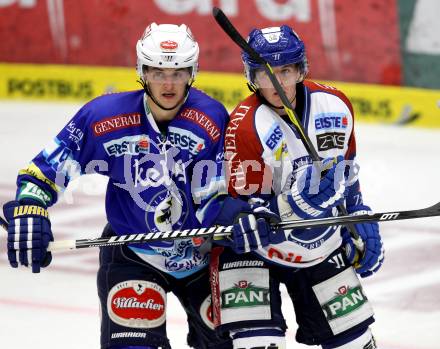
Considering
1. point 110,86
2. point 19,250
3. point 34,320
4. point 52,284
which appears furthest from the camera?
point 110,86

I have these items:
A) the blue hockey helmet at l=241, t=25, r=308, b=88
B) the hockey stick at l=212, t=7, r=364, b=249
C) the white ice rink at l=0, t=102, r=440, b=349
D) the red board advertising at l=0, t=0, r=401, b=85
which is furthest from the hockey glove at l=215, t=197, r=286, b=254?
the red board advertising at l=0, t=0, r=401, b=85

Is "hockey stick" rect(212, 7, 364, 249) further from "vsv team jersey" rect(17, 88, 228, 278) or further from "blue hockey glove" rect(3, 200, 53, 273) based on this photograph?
"blue hockey glove" rect(3, 200, 53, 273)

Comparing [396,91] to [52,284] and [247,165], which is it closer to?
[52,284]

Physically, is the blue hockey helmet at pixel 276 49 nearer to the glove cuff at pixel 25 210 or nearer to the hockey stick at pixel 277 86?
the hockey stick at pixel 277 86

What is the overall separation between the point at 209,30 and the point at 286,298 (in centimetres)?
423

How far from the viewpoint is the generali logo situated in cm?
482

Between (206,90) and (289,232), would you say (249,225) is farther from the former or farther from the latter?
(206,90)

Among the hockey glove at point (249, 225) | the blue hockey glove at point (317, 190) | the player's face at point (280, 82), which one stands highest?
the player's face at point (280, 82)

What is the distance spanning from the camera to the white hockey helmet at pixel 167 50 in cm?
480

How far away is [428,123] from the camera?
9.73 m

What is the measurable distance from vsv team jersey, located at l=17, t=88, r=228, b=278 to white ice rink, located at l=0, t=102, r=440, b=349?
4.27 ft

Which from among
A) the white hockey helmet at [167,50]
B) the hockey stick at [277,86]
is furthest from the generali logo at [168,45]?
the hockey stick at [277,86]

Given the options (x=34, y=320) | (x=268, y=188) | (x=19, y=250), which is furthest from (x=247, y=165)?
(x=34, y=320)

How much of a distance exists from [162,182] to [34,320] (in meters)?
1.75
